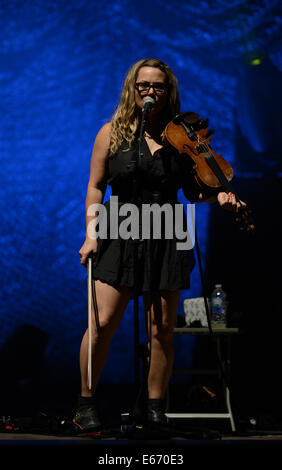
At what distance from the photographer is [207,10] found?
13.0 ft

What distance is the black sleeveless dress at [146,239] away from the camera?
1.98 meters

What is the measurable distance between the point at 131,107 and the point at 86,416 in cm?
109

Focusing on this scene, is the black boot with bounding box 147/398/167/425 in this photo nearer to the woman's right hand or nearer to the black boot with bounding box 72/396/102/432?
the black boot with bounding box 72/396/102/432

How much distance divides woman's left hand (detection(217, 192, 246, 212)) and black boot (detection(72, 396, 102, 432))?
Answer: 806 millimetres

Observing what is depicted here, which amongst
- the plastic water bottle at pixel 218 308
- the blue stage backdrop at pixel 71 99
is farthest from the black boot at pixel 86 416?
the blue stage backdrop at pixel 71 99

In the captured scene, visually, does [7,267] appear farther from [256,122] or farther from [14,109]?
[256,122]

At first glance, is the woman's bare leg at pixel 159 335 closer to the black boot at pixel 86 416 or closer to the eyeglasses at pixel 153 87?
the black boot at pixel 86 416

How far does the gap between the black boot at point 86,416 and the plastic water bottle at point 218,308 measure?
1.44 metres

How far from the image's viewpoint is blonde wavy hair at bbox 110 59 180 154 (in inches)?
80.4

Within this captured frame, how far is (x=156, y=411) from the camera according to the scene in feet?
6.43

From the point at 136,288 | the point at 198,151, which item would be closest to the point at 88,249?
the point at 136,288

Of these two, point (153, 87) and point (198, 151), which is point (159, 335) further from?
point (153, 87)

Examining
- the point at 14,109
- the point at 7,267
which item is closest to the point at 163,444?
the point at 7,267

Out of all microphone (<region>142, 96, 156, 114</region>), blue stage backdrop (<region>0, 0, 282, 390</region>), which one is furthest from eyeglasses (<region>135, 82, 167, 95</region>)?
blue stage backdrop (<region>0, 0, 282, 390</region>)
